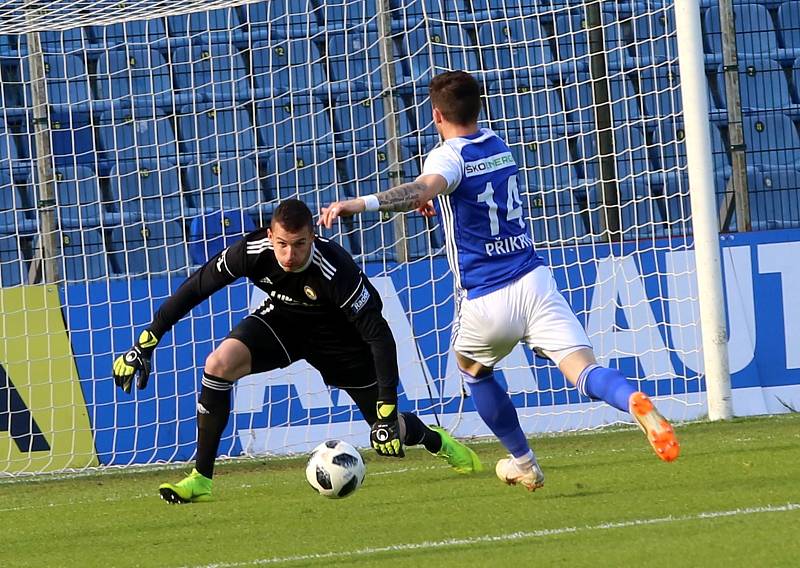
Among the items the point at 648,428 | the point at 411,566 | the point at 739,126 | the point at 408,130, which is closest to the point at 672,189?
A: the point at 739,126

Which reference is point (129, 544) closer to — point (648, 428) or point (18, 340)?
point (648, 428)

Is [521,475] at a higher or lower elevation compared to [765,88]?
lower

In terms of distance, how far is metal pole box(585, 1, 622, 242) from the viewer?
33.6 feet

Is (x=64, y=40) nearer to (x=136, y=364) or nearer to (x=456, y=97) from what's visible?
(x=136, y=364)

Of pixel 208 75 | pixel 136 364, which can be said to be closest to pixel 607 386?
pixel 136 364

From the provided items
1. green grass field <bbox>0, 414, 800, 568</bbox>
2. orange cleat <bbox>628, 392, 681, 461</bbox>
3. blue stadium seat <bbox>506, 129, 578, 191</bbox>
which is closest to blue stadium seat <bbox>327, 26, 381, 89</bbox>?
blue stadium seat <bbox>506, 129, 578, 191</bbox>

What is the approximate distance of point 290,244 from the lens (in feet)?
20.8

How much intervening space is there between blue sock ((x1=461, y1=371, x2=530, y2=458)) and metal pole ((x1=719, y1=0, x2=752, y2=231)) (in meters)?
4.43

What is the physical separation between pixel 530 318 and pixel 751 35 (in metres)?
6.99

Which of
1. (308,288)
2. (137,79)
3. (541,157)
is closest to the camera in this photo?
(308,288)

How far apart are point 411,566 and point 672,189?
754 cm

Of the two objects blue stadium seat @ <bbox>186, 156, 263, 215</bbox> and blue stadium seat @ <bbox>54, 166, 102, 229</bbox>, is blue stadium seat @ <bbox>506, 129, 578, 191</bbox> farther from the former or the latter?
blue stadium seat @ <bbox>54, 166, 102, 229</bbox>

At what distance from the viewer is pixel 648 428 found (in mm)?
5293

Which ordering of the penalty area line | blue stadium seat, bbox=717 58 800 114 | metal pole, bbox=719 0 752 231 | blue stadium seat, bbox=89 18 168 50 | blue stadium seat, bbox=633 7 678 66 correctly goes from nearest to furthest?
1. the penalty area line
2. metal pole, bbox=719 0 752 231
3. blue stadium seat, bbox=633 7 678 66
4. blue stadium seat, bbox=89 18 168 50
5. blue stadium seat, bbox=717 58 800 114
